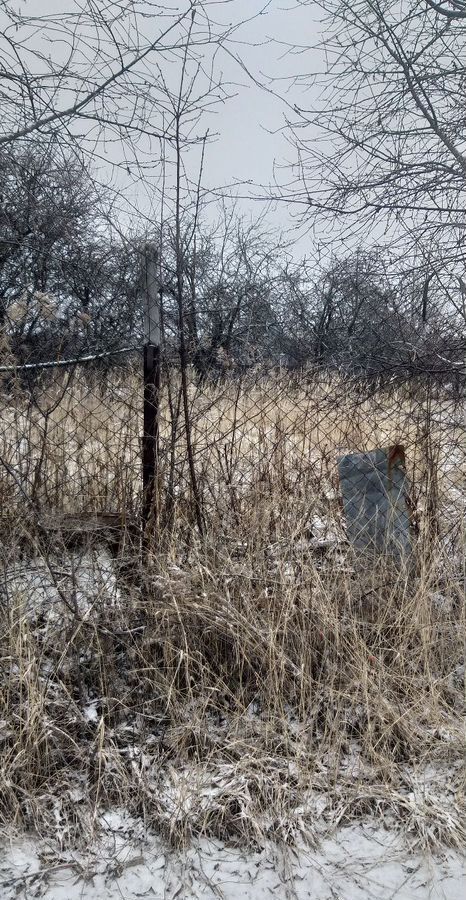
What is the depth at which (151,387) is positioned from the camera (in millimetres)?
2635

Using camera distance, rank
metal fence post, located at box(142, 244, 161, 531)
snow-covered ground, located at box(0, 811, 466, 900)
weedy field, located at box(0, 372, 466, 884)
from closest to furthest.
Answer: snow-covered ground, located at box(0, 811, 466, 900)
weedy field, located at box(0, 372, 466, 884)
metal fence post, located at box(142, 244, 161, 531)

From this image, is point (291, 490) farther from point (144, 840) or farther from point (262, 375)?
point (144, 840)

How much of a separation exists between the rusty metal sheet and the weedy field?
0.32 feet

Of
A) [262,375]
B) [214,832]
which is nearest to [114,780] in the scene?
[214,832]

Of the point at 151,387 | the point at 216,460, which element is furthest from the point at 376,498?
the point at 151,387

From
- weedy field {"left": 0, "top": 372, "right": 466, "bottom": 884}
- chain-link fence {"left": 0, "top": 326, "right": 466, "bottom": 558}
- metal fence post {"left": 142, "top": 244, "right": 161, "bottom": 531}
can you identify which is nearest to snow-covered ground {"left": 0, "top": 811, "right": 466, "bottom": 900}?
weedy field {"left": 0, "top": 372, "right": 466, "bottom": 884}

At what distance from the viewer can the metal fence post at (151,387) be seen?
2.65 meters

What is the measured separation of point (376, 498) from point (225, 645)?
1.09 m

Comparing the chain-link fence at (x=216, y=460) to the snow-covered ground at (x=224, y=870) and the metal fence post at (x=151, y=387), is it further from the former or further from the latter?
the snow-covered ground at (x=224, y=870)

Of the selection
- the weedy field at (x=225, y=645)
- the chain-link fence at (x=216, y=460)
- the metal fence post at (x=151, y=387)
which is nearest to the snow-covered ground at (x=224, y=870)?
the weedy field at (x=225, y=645)

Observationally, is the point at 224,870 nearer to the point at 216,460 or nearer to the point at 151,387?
the point at 216,460

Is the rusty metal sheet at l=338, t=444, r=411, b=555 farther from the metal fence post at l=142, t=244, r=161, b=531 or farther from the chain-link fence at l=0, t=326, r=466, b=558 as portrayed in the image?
the metal fence post at l=142, t=244, r=161, b=531

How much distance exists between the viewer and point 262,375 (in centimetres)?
326

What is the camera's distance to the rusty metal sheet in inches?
106
